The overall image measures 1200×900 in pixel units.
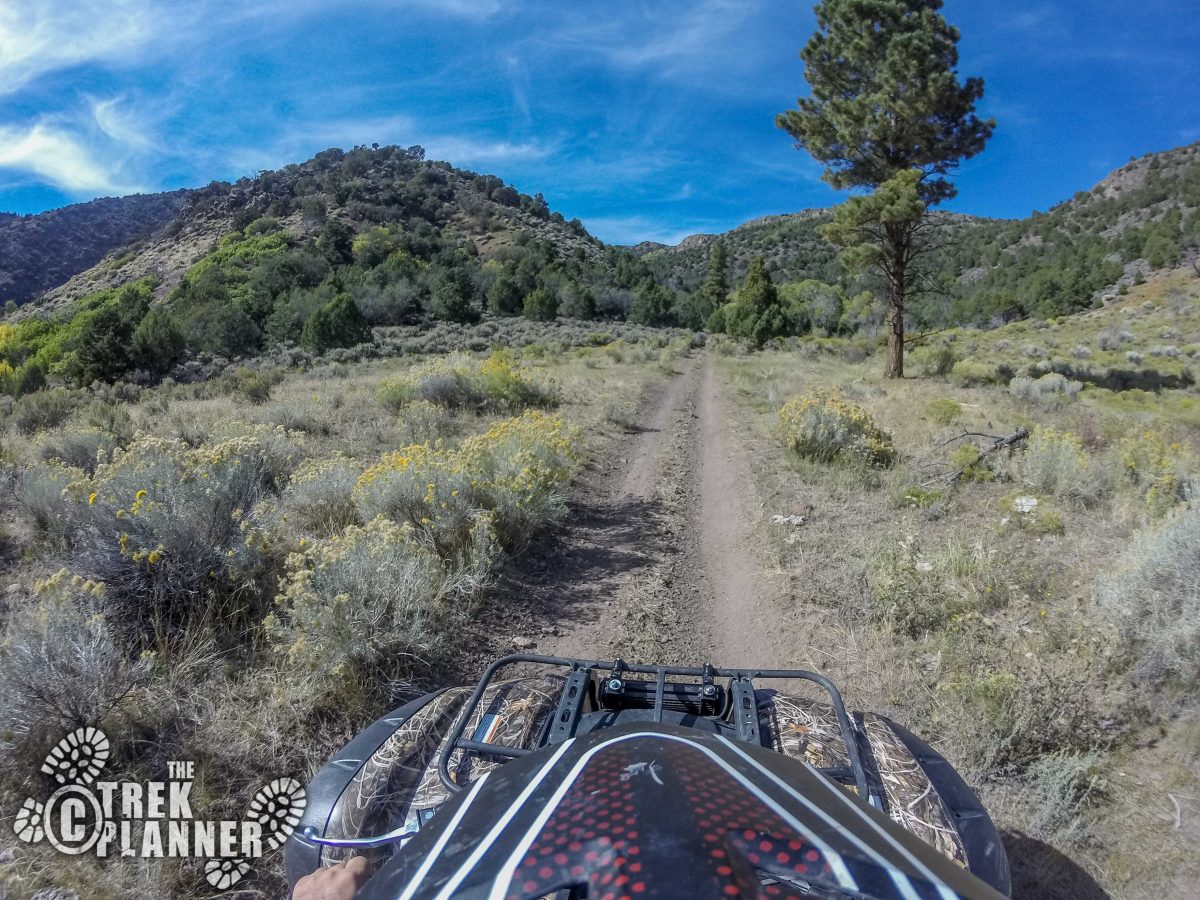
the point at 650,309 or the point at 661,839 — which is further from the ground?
the point at 650,309

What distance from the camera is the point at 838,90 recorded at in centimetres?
1592

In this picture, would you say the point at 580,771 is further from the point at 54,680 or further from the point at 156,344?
the point at 156,344

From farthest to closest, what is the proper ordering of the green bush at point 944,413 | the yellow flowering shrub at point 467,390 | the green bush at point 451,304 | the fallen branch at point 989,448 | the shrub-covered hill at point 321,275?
the green bush at point 451,304 < the shrub-covered hill at point 321,275 < the yellow flowering shrub at point 467,390 < the green bush at point 944,413 < the fallen branch at point 989,448

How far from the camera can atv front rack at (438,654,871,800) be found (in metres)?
1.65

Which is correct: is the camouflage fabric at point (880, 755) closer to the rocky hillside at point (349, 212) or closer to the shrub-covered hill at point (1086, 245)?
the shrub-covered hill at point (1086, 245)

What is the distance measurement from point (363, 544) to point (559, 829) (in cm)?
337

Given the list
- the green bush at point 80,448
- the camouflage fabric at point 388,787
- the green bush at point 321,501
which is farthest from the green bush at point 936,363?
the camouflage fabric at point 388,787

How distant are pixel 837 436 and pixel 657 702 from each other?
7065 millimetres

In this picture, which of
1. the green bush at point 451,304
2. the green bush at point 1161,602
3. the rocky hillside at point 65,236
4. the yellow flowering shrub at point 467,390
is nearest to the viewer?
the green bush at point 1161,602

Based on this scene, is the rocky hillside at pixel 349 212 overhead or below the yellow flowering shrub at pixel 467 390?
overhead

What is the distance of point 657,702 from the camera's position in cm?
172

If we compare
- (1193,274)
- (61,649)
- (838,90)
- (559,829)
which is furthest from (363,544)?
(1193,274)

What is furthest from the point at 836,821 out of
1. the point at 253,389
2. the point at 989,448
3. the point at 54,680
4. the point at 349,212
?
the point at 349,212

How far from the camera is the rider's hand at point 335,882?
4.72 ft
